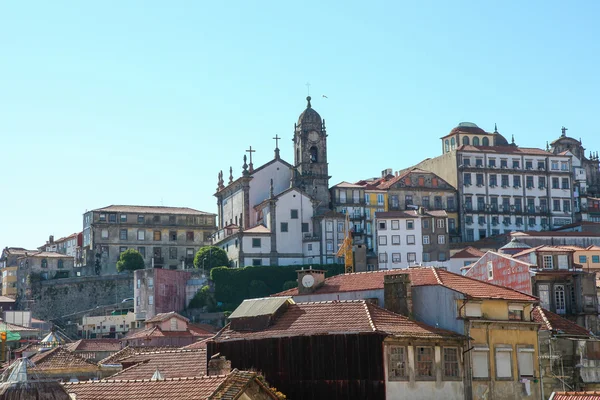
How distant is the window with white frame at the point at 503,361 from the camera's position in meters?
49.2

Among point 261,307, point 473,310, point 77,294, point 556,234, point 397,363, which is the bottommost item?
point 397,363

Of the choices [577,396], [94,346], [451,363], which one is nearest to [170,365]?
[451,363]

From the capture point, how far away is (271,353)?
46688mm

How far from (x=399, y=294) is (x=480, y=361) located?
482 centimetres

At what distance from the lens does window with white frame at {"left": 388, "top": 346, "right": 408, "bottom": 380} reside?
44.7 metres

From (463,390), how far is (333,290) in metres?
9.88

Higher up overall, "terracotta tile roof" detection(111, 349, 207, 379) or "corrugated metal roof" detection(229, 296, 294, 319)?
"corrugated metal roof" detection(229, 296, 294, 319)

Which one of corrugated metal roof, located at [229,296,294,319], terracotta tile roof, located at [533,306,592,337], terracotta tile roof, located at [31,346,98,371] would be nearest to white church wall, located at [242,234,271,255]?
terracotta tile roof, located at [31,346,98,371]

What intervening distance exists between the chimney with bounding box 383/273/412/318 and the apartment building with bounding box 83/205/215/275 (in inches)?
3626

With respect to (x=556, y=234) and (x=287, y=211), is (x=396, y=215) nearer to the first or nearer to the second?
(x=287, y=211)

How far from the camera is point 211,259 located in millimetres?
126188

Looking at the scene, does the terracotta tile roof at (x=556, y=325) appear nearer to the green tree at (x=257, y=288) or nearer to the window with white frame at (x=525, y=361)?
the window with white frame at (x=525, y=361)

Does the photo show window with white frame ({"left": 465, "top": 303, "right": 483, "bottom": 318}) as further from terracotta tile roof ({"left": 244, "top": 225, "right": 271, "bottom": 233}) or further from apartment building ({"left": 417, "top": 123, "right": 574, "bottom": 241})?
apartment building ({"left": 417, "top": 123, "right": 574, "bottom": 241})

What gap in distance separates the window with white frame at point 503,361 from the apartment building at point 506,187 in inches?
A: 3406
